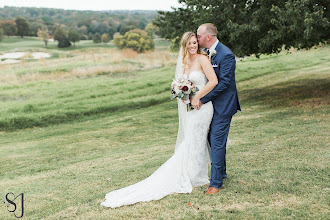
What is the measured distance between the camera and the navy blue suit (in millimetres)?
5188

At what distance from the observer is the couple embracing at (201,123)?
524cm

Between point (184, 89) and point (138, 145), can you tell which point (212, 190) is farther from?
point (138, 145)

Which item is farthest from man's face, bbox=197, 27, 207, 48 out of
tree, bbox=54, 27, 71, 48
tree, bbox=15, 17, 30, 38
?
tree, bbox=54, 27, 71, 48

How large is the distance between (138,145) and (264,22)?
707 centimetres

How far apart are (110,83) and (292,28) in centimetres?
1343

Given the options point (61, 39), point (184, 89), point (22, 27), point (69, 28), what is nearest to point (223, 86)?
point (184, 89)

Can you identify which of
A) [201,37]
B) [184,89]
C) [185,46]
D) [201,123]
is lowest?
[201,123]

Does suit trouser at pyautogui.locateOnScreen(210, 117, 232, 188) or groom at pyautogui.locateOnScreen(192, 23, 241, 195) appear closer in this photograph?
groom at pyautogui.locateOnScreen(192, 23, 241, 195)

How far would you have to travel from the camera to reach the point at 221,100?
5.31m

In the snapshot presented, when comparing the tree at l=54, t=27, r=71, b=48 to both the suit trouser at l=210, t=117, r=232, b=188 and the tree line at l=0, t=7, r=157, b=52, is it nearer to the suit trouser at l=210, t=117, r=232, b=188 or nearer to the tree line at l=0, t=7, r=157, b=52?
the tree line at l=0, t=7, r=157, b=52

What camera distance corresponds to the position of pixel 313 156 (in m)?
7.11

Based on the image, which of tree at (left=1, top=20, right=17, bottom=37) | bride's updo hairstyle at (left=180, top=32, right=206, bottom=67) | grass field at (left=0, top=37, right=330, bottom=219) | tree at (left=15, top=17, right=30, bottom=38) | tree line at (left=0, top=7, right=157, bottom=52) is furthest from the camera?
tree line at (left=0, top=7, right=157, bottom=52)

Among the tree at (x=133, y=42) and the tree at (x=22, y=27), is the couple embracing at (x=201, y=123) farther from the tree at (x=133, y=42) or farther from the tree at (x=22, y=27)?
the tree at (x=133, y=42)

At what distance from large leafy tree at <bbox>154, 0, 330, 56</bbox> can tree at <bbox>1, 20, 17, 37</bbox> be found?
25.3 metres
